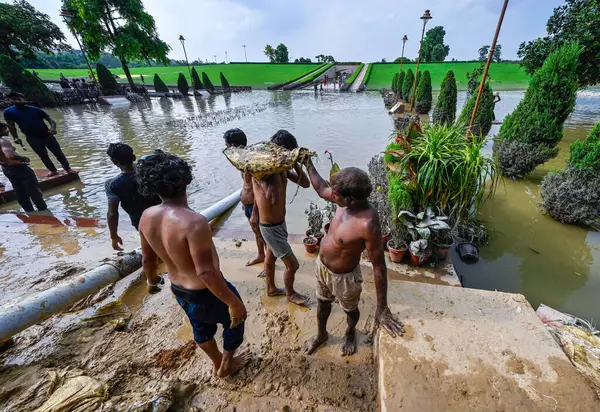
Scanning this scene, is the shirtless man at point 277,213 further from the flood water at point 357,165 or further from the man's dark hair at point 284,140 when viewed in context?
the flood water at point 357,165

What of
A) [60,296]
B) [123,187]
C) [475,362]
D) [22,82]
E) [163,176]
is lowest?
[60,296]

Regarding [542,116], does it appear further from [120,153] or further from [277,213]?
[120,153]

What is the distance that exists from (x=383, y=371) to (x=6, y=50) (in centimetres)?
3635

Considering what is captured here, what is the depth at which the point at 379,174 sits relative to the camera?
4934mm

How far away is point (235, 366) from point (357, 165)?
6559 mm

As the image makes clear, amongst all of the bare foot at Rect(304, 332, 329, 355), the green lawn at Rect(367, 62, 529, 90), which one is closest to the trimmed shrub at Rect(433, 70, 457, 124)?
the bare foot at Rect(304, 332, 329, 355)

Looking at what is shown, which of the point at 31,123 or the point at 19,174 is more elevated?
the point at 31,123

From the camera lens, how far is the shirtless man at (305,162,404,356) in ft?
5.54

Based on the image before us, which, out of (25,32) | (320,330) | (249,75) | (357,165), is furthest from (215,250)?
(249,75)

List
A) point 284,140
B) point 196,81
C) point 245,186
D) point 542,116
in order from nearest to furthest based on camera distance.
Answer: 1. point 284,140
2. point 245,186
3. point 542,116
4. point 196,81

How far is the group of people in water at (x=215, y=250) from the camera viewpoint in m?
1.51

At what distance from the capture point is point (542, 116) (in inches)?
225

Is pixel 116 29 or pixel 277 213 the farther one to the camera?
pixel 116 29

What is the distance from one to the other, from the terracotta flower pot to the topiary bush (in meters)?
4.19
